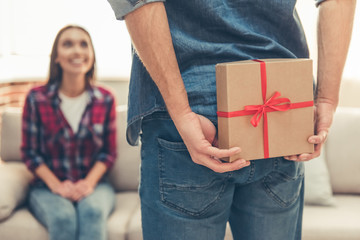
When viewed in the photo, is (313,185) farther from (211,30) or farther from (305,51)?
(211,30)

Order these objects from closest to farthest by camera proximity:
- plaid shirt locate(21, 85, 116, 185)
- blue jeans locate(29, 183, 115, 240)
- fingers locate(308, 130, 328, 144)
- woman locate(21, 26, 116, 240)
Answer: fingers locate(308, 130, 328, 144), blue jeans locate(29, 183, 115, 240), woman locate(21, 26, 116, 240), plaid shirt locate(21, 85, 116, 185)

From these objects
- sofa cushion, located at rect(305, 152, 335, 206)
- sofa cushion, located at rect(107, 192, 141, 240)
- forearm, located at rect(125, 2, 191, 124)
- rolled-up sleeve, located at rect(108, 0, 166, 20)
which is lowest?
sofa cushion, located at rect(107, 192, 141, 240)

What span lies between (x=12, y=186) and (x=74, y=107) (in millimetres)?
506

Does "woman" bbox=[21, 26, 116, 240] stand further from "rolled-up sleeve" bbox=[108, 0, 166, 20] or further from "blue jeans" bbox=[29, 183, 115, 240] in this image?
"rolled-up sleeve" bbox=[108, 0, 166, 20]

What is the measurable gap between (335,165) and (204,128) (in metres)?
1.64

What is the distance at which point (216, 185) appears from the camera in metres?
0.74

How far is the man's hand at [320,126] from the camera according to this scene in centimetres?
78

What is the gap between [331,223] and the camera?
5.99 ft

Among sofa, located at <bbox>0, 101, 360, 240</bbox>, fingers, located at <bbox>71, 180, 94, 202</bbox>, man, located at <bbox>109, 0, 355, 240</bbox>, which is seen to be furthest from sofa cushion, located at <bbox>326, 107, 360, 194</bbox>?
man, located at <bbox>109, 0, 355, 240</bbox>

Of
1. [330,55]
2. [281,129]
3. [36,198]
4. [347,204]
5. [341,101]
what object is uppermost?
[330,55]

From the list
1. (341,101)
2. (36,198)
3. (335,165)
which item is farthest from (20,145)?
(341,101)

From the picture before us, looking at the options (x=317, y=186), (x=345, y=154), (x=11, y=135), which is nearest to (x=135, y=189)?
(x=11, y=135)

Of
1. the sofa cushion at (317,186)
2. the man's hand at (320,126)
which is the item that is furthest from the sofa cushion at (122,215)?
the man's hand at (320,126)

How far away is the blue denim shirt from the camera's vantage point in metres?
0.72
